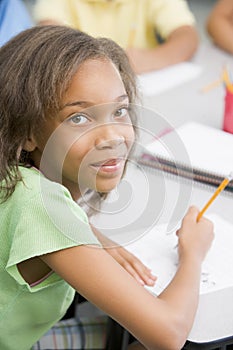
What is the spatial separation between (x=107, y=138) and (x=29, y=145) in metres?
0.14

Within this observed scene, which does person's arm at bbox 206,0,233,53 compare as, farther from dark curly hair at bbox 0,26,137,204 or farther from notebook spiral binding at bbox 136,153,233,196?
dark curly hair at bbox 0,26,137,204

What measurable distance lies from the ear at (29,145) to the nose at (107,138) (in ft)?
0.38

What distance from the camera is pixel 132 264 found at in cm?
101

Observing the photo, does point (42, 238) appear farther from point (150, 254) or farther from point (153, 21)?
point (153, 21)

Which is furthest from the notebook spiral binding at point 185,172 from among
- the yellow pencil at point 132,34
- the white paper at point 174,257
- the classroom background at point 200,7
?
the classroom background at point 200,7

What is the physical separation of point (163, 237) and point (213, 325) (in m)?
0.23

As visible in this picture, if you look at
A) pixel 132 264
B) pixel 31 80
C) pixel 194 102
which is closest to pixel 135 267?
pixel 132 264

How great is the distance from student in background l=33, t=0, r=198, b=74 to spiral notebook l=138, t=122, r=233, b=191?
2.02ft

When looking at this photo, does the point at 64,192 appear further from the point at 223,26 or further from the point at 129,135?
the point at 223,26

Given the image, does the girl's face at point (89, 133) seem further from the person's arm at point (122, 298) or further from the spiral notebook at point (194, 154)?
the spiral notebook at point (194, 154)

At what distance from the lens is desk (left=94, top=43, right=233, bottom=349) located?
2.99ft

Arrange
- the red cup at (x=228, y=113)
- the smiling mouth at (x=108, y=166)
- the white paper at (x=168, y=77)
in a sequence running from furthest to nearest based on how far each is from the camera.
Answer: the white paper at (x=168, y=77), the red cup at (x=228, y=113), the smiling mouth at (x=108, y=166)

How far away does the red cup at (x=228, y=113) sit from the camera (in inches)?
56.2

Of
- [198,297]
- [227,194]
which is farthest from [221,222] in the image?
[198,297]
